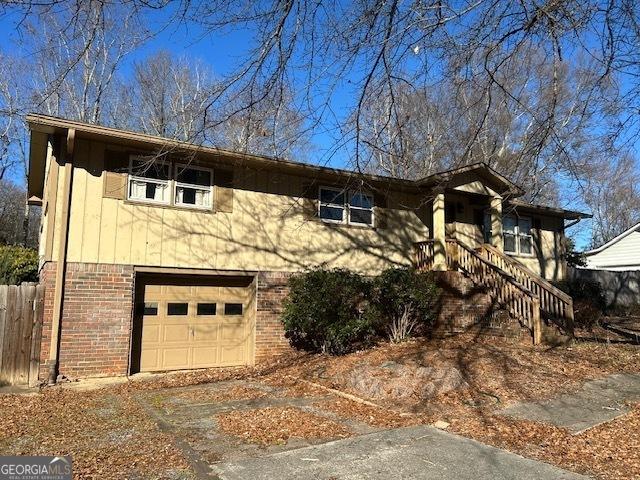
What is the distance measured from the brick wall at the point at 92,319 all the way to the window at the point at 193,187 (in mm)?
2071

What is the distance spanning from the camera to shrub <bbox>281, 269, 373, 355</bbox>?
39.3ft

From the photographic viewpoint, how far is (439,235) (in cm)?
1541

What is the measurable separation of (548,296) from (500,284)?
119 centimetres

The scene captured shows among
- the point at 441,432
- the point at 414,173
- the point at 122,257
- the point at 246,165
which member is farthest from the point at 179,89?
the point at 441,432

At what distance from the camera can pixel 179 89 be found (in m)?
24.9

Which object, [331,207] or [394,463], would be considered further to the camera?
[331,207]

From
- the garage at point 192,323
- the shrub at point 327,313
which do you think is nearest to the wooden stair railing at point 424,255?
the shrub at point 327,313

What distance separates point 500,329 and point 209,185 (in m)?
7.98

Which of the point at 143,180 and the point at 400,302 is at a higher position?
the point at 143,180

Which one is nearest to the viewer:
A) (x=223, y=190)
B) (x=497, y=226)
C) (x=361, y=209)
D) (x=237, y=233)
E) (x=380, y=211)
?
(x=223, y=190)

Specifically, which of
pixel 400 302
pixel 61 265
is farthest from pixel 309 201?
pixel 61 265

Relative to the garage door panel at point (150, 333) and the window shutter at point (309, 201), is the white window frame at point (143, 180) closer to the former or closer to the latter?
the garage door panel at point (150, 333)

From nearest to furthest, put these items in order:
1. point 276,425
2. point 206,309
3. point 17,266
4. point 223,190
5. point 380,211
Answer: point 276,425
point 206,309
point 223,190
point 380,211
point 17,266

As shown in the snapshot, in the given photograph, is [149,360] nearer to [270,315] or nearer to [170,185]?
[270,315]
